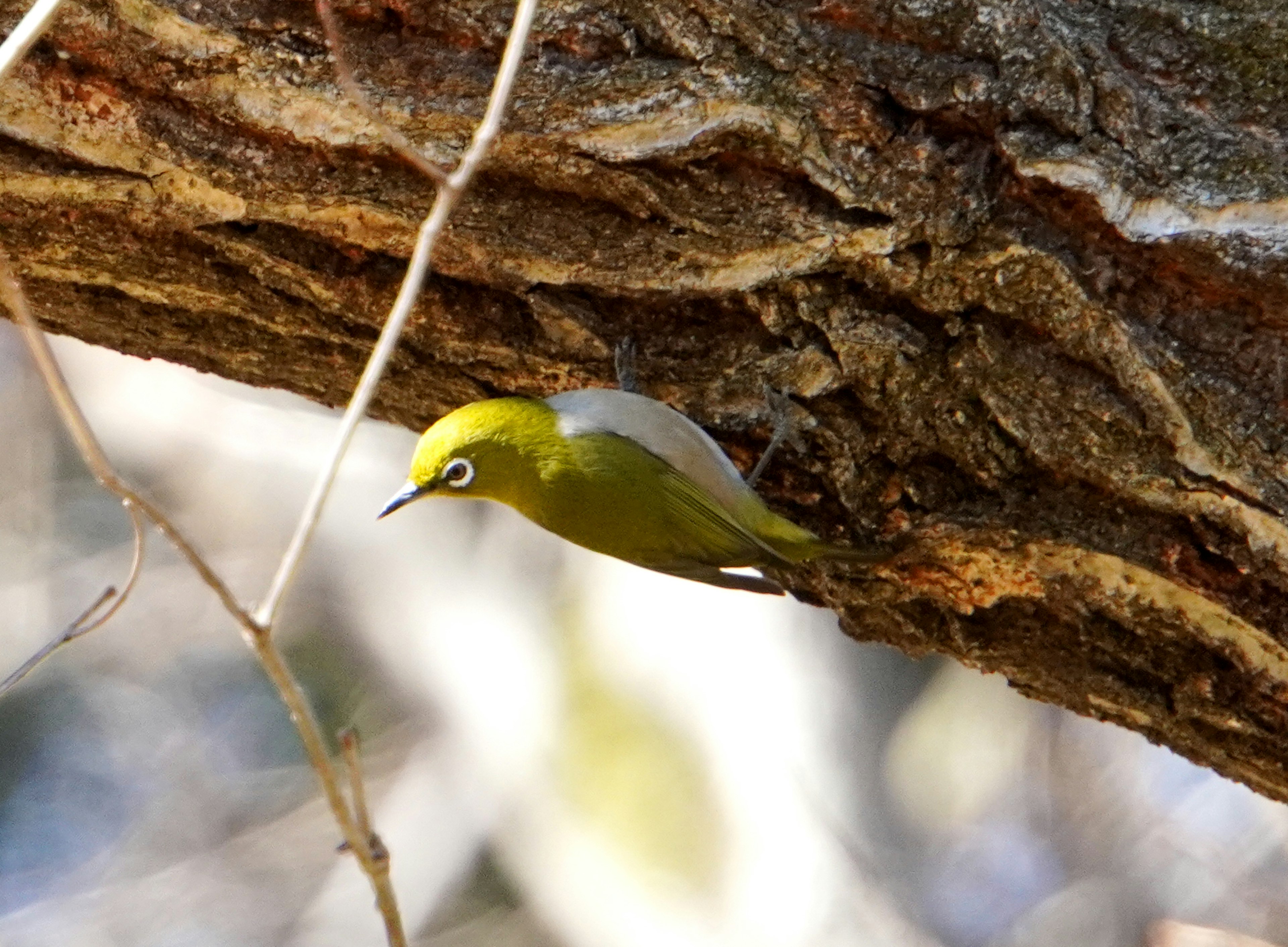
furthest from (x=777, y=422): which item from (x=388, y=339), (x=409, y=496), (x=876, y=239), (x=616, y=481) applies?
(x=388, y=339)

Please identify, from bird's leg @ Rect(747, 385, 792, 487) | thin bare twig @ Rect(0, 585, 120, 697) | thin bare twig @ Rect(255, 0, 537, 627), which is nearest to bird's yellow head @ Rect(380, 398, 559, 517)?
bird's leg @ Rect(747, 385, 792, 487)

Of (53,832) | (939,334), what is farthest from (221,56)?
(53,832)

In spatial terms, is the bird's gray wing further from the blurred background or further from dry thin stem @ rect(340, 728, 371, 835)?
the blurred background

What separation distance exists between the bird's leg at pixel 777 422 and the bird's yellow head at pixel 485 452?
0.64m

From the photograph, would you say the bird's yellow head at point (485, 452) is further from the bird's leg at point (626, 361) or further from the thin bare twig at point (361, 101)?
the thin bare twig at point (361, 101)

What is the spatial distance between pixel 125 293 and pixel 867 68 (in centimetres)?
178

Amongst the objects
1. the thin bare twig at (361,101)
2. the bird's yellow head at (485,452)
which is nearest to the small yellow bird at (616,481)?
the bird's yellow head at (485,452)

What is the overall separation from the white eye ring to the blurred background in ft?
9.21

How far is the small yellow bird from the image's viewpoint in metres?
3.31

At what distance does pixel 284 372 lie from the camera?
332cm

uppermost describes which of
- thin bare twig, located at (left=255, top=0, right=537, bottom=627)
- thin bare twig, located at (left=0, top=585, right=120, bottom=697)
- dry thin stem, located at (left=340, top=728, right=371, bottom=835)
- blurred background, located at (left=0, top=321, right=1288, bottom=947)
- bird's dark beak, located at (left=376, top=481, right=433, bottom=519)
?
thin bare twig, located at (left=255, top=0, right=537, bottom=627)

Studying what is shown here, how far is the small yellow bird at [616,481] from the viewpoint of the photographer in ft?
10.9

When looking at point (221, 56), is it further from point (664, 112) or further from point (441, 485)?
point (441, 485)

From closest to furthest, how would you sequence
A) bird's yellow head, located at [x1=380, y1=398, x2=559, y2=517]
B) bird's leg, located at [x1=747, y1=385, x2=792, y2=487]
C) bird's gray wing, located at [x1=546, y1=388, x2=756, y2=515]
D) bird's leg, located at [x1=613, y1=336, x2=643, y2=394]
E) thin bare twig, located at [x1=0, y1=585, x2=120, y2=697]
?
thin bare twig, located at [x1=0, y1=585, x2=120, y2=697] → bird's leg, located at [x1=747, y1=385, x2=792, y2=487] → bird's leg, located at [x1=613, y1=336, x2=643, y2=394] → bird's gray wing, located at [x1=546, y1=388, x2=756, y2=515] → bird's yellow head, located at [x1=380, y1=398, x2=559, y2=517]
